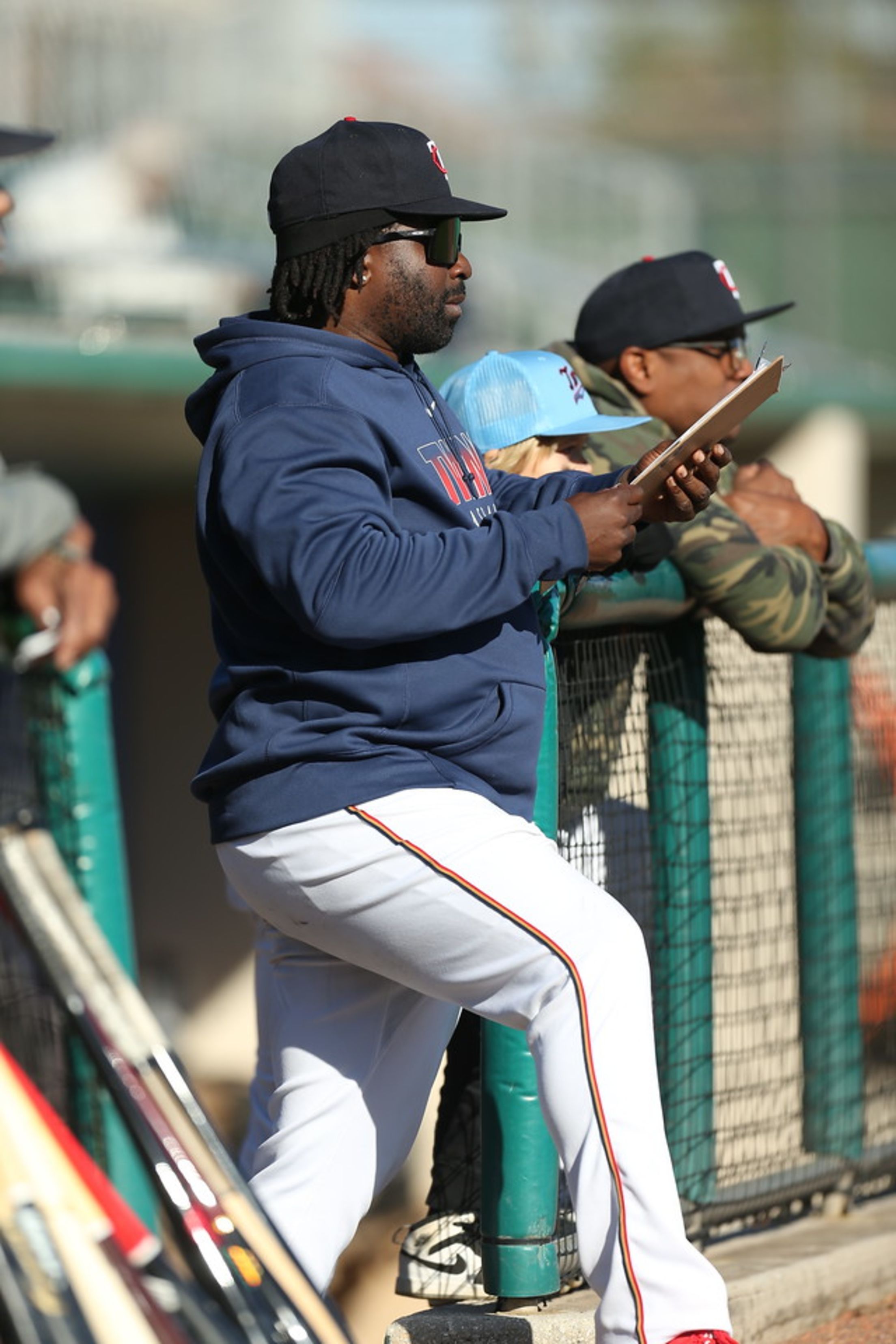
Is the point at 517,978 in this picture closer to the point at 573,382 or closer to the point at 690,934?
the point at 573,382

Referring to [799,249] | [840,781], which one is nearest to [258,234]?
[799,249]

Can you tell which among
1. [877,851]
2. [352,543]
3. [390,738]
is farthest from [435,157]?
[877,851]

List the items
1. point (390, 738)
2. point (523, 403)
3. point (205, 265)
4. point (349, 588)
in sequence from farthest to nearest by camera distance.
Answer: point (205, 265), point (523, 403), point (390, 738), point (349, 588)

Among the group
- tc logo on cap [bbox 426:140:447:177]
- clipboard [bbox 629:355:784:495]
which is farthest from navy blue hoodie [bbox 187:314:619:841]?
tc logo on cap [bbox 426:140:447:177]

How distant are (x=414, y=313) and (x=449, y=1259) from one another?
5.17ft

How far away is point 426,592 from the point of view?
252 cm

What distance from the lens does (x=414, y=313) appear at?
2.80m

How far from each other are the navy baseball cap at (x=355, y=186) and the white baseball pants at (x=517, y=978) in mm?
813

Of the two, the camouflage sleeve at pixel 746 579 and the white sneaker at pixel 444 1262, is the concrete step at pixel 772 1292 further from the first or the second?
the camouflage sleeve at pixel 746 579

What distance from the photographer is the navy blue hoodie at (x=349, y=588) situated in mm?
2514

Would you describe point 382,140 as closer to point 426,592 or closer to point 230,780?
point 426,592

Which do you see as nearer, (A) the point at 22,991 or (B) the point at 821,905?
(B) the point at 821,905

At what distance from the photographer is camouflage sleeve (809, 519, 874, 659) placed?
3695 mm

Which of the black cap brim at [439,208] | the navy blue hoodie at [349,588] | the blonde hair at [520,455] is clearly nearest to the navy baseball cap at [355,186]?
the black cap brim at [439,208]
